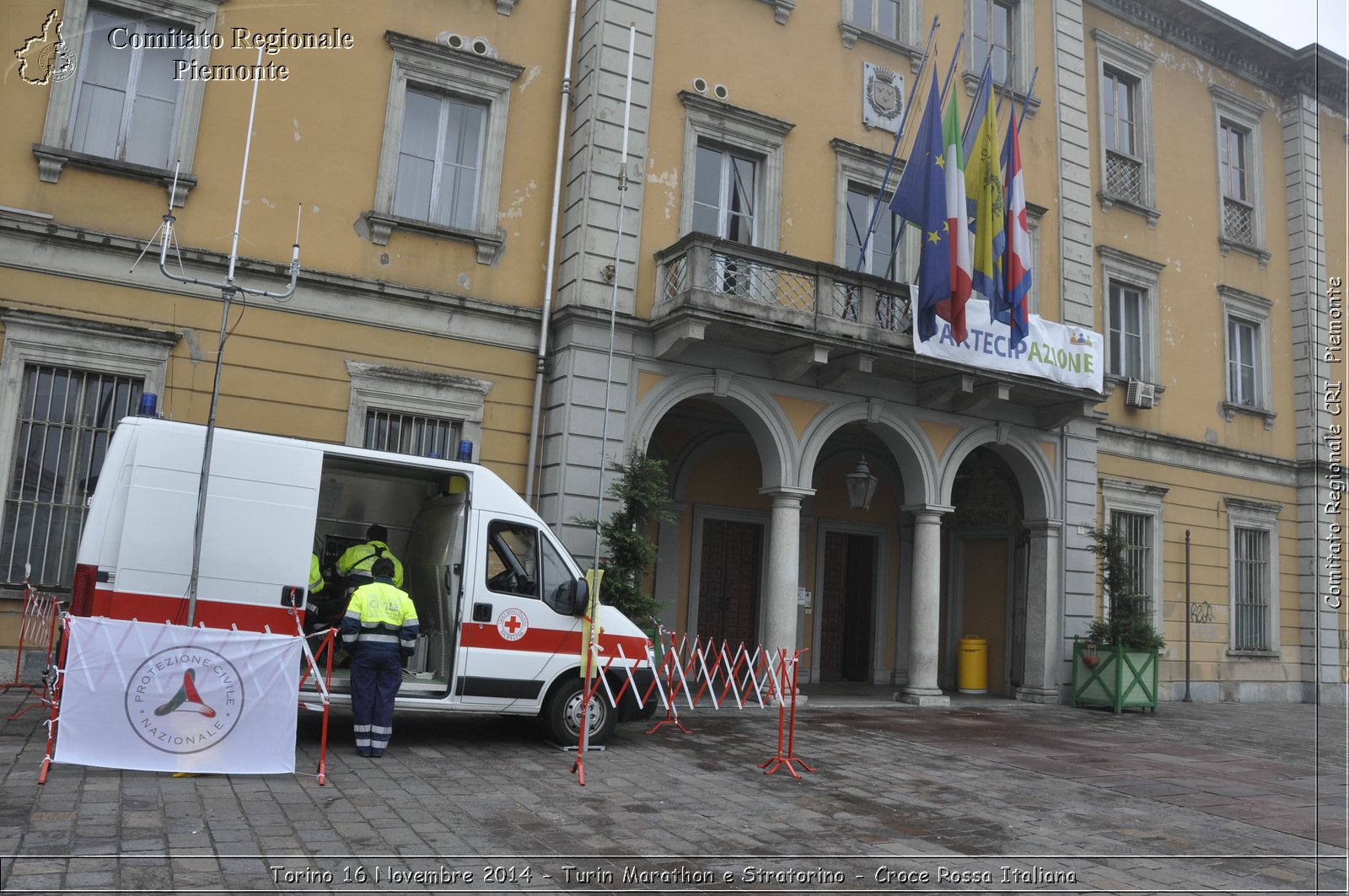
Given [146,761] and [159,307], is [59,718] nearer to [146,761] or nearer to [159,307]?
[146,761]

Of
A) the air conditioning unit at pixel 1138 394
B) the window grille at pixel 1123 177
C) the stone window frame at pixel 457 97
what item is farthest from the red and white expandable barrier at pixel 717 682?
the window grille at pixel 1123 177

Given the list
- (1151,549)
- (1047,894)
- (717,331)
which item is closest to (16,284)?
(717,331)

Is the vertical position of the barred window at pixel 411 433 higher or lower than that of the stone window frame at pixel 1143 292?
lower

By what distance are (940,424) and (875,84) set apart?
18.2 ft

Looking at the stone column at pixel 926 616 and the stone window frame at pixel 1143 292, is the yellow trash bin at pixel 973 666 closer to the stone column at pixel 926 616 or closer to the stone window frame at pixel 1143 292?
the stone column at pixel 926 616

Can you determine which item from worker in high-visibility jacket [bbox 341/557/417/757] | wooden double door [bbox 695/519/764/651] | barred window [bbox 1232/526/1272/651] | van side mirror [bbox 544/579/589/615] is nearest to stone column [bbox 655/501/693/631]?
wooden double door [bbox 695/519/764/651]

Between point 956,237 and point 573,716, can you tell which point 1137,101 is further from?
point 573,716

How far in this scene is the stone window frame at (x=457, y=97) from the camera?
12.8 meters

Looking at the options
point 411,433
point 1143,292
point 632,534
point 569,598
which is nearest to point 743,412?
point 632,534

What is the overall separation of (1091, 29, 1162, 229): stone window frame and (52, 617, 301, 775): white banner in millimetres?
17401

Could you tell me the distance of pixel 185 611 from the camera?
8.21m

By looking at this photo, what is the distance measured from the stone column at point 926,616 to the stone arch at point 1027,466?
1094 mm

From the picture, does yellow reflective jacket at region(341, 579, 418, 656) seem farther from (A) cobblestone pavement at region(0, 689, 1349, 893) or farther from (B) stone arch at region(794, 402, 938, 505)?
(B) stone arch at region(794, 402, 938, 505)

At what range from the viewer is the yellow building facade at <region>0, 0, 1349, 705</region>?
1148cm
